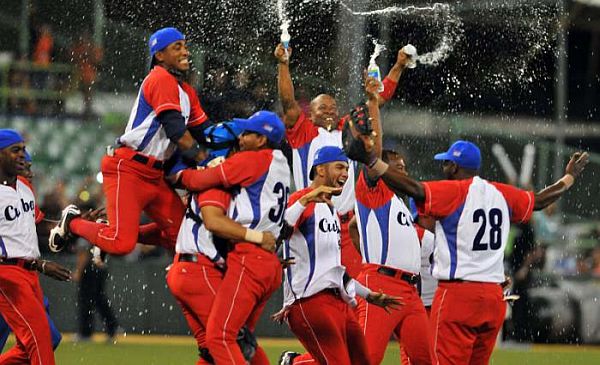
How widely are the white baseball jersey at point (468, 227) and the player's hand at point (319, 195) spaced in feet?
2.57

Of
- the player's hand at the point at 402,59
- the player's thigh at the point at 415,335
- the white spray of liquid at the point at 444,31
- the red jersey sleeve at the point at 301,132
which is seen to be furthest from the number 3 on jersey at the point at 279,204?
the white spray of liquid at the point at 444,31

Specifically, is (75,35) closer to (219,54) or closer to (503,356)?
(219,54)

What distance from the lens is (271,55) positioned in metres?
18.8

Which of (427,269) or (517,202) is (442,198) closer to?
(517,202)

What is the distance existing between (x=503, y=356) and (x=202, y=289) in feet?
27.5

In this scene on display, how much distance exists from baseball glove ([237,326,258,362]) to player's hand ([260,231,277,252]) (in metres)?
0.57

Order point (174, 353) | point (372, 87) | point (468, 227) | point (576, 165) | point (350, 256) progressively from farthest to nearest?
point (174, 353) < point (350, 256) < point (576, 165) < point (372, 87) < point (468, 227)

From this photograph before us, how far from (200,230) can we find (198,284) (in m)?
0.38

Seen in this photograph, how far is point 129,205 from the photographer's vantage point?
394 inches

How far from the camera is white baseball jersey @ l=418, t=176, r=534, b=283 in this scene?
9.83 meters

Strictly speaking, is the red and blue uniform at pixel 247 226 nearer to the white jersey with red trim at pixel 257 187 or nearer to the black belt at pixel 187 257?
the white jersey with red trim at pixel 257 187

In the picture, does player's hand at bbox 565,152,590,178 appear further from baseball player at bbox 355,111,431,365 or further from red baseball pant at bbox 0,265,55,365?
red baseball pant at bbox 0,265,55,365

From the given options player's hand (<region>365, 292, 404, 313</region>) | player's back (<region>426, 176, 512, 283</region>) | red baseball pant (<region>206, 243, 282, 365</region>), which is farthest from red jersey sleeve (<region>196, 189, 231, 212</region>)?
player's back (<region>426, 176, 512, 283</region>)

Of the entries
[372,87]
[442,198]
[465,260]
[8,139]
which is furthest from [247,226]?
[8,139]
